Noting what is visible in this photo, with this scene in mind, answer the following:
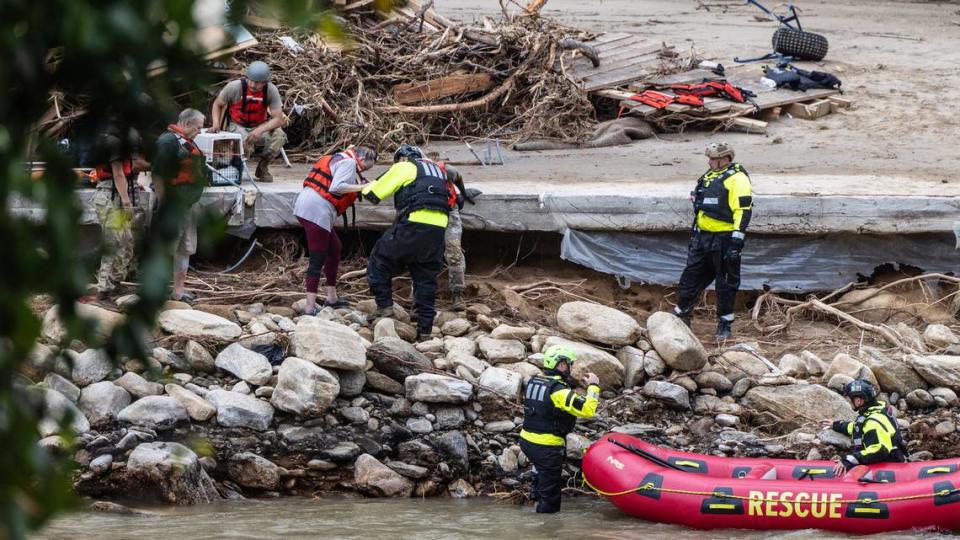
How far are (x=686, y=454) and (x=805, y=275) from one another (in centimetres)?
300

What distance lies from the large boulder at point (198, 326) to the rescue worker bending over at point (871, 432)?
451 centimetres

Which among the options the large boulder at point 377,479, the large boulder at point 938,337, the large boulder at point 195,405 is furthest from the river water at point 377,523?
the large boulder at point 938,337

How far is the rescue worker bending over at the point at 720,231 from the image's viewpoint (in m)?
10.2

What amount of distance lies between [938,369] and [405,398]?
4.20 metres

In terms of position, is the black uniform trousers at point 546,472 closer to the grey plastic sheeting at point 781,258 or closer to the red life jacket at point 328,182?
the red life jacket at point 328,182

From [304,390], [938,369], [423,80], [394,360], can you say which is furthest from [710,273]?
[423,80]

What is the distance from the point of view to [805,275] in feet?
37.8

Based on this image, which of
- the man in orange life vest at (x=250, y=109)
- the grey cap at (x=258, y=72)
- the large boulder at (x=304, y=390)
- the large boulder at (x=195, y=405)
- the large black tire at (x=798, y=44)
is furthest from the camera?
the large black tire at (x=798, y=44)

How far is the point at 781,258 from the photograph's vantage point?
11500 mm

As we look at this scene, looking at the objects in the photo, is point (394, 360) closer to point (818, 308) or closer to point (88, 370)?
point (88, 370)

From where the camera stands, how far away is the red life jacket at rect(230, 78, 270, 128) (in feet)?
36.5

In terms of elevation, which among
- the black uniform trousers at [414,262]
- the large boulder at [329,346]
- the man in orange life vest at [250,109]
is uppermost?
the man in orange life vest at [250,109]

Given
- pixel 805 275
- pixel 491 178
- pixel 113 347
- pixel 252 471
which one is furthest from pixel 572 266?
pixel 113 347

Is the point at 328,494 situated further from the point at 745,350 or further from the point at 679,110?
the point at 679,110
